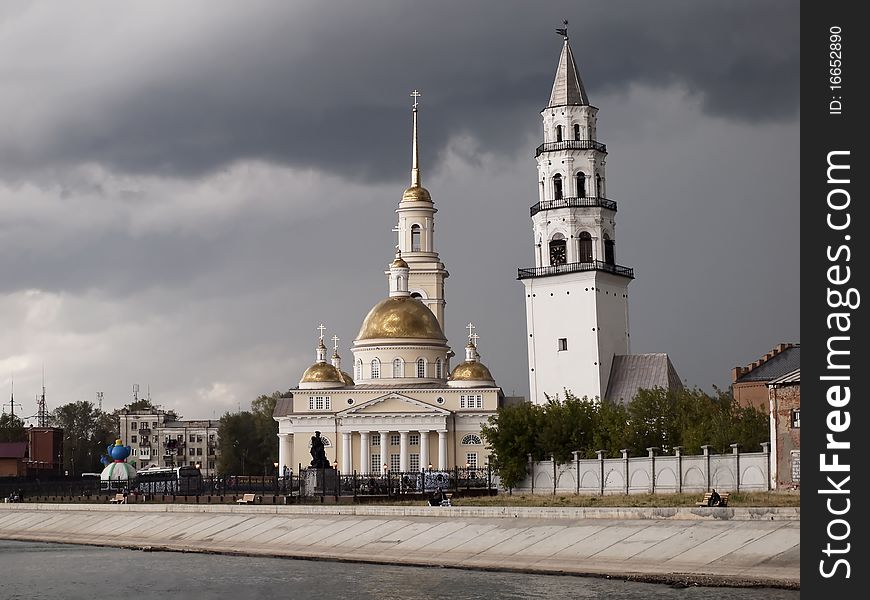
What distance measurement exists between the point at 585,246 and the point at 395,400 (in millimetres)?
26155

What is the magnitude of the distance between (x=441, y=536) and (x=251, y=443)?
101291 millimetres

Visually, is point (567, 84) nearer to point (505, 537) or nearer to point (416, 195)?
point (416, 195)

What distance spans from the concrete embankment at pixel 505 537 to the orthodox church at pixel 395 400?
50.9 meters

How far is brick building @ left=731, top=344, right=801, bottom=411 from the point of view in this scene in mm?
104125

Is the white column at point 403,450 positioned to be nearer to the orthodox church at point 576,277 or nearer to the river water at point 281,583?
the orthodox church at point 576,277

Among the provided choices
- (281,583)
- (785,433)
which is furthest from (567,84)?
(281,583)

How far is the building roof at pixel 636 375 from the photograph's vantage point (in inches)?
4023

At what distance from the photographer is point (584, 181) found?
106m

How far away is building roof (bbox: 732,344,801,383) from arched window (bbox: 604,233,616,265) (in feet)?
40.6

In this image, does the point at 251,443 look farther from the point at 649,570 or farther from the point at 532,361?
the point at 649,570

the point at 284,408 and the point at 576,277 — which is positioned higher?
the point at 576,277

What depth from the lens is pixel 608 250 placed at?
106 meters

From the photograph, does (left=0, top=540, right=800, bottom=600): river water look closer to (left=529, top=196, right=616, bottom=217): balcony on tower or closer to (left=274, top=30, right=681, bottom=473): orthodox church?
(left=274, top=30, right=681, bottom=473): orthodox church
